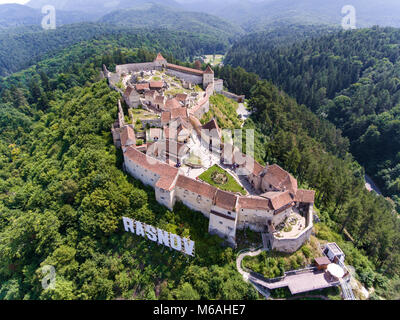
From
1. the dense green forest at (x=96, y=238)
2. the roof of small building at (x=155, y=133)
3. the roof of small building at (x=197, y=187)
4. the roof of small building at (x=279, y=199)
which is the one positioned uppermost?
the roof of small building at (x=155, y=133)

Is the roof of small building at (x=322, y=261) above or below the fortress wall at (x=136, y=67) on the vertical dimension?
below

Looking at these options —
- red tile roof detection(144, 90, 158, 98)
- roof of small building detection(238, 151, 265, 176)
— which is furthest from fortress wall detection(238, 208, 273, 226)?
red tile roof detection(144, 90, 158, 98)

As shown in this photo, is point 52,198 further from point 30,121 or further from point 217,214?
point 30,121

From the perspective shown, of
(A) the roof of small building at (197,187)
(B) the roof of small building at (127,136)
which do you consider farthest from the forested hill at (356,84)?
(B) the roof of small building at (127,136)

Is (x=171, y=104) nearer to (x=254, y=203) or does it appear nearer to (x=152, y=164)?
(x=152, y=164)

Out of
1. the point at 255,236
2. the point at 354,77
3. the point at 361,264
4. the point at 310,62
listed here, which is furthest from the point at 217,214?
the point at 310,62

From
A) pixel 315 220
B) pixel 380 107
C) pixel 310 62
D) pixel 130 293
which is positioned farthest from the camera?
pixel 310 62

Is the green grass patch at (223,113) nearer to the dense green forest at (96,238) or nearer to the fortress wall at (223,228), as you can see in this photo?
the dense green forest at (96,238)
